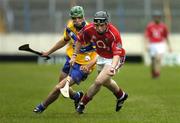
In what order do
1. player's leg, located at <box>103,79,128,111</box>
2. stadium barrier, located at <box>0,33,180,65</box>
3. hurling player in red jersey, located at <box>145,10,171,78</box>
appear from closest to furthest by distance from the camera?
player's leg, located at <box>103,79,128,111</box>
hurling player in red jersey, located at <box>145,10,171,78</box>
stadium barrier, located at <box>0,33,180,65</box>

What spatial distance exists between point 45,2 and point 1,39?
10.2 ft

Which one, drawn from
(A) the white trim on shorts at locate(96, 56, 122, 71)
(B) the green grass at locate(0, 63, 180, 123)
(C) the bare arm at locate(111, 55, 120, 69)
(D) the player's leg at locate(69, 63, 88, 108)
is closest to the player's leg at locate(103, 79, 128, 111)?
(B) the green grass at locate(0, 63, 180, 123)

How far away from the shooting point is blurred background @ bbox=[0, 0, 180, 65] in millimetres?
37625

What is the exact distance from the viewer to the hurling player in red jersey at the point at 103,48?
13180 mm

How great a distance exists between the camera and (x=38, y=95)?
19.0 metres

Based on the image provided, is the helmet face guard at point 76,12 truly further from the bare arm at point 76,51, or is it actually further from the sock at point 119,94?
the sock at point 119,94

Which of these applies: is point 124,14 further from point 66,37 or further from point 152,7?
point 66,37

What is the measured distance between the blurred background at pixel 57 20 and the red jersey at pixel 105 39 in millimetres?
23488

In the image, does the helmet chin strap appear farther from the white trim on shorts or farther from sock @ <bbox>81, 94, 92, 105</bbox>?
sock @ <bbox>81, 94, 92, 105</bbox>

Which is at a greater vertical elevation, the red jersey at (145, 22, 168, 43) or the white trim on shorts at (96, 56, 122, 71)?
the white trim on shorts at (96, 56, 122, 71)

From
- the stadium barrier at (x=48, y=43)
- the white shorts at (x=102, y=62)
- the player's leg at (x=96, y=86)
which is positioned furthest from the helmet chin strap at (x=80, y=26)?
the stadium barrier at (x=48, y=43)

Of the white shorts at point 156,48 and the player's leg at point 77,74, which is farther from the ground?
the player's leg at point 77,74

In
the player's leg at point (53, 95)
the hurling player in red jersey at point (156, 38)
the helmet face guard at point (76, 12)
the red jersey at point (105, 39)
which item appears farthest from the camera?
the hurling player in red jersey at point (156, 38)

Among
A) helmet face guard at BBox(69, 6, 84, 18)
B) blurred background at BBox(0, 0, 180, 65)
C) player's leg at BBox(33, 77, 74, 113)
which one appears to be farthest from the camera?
blurred background at BBox(0, 0, 180, 65)
